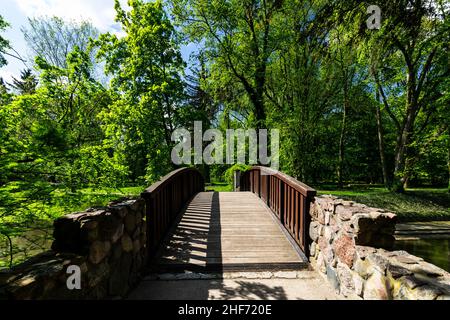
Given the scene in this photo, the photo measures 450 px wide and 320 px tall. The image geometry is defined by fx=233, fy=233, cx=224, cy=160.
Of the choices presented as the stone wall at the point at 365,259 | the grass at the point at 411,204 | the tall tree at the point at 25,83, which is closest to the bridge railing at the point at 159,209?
the stone wall at the point at 365,259

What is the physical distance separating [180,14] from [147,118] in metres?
5.66

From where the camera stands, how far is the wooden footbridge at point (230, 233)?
3230 millimetres

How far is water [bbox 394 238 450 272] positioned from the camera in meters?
5.77

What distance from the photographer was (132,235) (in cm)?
282

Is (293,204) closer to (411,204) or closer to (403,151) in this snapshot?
(411,204)

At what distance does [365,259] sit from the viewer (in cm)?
224

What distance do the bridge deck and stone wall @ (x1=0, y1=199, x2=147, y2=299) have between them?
0.59 meters

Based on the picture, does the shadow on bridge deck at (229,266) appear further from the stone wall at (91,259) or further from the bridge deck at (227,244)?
the stone wall at (91,259)

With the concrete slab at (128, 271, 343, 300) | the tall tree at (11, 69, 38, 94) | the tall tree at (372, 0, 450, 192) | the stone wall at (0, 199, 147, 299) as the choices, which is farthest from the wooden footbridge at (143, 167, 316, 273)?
the tall tree at (11, 69, 38, 94)

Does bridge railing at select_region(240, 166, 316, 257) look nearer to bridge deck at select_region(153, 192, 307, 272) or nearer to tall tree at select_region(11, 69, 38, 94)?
bridge deck at select_region(153, 192, 307, 272)

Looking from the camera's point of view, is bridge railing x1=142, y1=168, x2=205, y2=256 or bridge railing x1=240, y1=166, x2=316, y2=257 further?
bridge railing x1=240, y1=166, x2=316, y2=257

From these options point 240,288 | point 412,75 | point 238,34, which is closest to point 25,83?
point 238,34

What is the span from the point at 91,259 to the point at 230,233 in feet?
8.46
